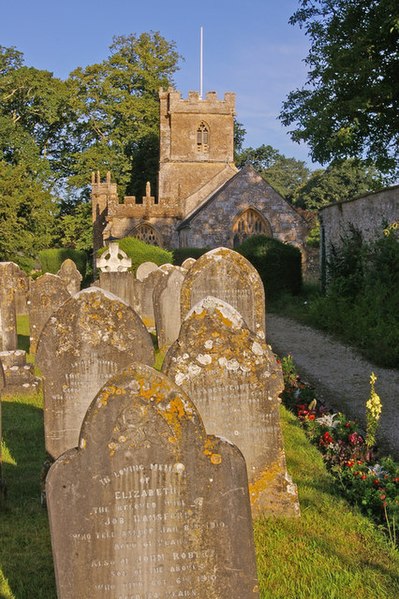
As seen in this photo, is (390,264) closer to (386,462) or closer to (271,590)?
(386,462)

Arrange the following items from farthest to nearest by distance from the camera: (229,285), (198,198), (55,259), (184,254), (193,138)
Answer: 1. (193,138)
2. (55,259)
3. (198,198)
4. (184,254)
5. (229,285)

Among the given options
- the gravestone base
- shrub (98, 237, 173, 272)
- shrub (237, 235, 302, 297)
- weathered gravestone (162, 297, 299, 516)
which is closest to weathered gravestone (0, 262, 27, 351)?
the gravestone base

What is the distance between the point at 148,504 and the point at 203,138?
4316 centimetres

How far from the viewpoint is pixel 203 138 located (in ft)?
147

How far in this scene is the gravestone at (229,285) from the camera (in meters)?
9.62

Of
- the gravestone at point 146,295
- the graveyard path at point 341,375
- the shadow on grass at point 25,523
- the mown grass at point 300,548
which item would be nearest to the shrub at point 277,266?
the graveyard path at point 341,375

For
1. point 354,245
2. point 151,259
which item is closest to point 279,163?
point 151,259

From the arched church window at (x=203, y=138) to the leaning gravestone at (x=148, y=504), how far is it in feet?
140

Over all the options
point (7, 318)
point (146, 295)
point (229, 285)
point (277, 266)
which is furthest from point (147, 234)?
point (229, 285)

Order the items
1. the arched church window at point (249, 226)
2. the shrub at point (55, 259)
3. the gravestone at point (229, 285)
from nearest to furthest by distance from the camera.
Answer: the gravestone at point (229, 285) → the arched church window at point (249, 226) → the shrub at point (55, 259)

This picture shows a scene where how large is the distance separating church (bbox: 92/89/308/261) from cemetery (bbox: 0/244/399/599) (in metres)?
24.9

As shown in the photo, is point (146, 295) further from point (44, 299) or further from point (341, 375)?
point (341, 375)

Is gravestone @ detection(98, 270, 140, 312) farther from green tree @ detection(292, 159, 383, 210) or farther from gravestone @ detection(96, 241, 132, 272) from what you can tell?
green tree @ detection(292, 159, 383, 210)

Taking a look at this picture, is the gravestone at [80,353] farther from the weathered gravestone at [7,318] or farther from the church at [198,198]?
the church at [198,198]
